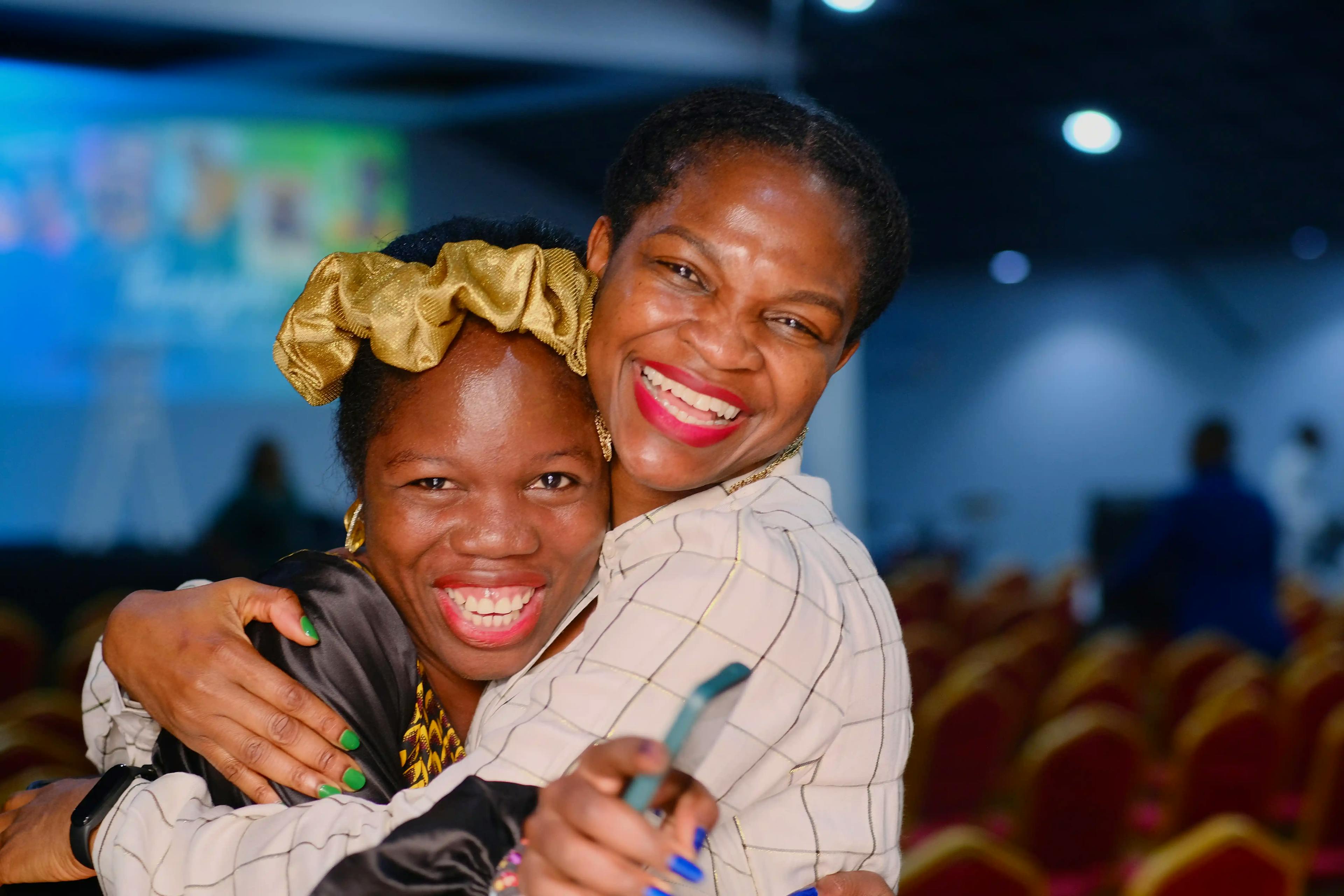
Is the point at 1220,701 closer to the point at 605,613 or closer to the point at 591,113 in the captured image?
the point at 605,613

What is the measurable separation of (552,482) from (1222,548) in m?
5.02

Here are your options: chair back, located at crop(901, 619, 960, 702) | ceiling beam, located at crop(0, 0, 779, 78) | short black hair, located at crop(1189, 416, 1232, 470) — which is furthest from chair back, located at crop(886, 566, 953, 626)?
ceiling beam, located at crop(0, 0, 779, 78)

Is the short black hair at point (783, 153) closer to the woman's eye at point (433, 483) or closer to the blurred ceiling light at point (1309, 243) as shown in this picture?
the woman's eye at point (433, 483)

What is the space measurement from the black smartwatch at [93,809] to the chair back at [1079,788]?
250 cm

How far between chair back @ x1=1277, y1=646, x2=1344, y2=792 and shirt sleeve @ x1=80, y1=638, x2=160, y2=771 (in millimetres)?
3798

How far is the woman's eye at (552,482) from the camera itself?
142 centimetres

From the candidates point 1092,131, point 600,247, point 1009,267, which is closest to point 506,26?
point 1092,131

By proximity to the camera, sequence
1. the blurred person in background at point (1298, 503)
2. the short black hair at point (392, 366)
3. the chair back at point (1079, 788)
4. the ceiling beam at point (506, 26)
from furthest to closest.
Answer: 1. the blurred person in background at point (1298, 503)
2. the ceiling beam at point (506, 26)
3. the chair back at point (1079, 788)
4. the short black hair at point (392, 366)

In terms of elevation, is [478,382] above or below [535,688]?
above

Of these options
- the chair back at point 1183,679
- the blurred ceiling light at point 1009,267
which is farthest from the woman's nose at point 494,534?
the blurred ceiling light at point 1009,267

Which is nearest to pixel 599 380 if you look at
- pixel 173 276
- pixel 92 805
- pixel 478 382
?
pixel 478 382

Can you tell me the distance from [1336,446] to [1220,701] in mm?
11624

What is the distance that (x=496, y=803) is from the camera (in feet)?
3.26

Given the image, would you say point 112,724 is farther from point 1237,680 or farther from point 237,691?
point 1237,680
